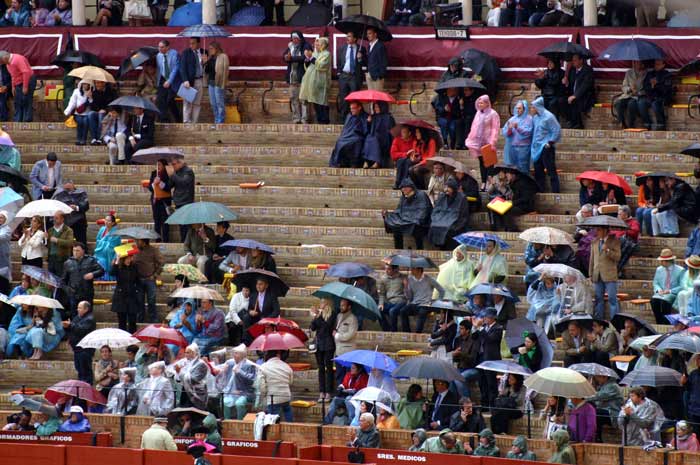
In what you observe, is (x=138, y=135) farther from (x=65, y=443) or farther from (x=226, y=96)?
(x=65, y=443)

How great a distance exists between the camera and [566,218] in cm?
3441

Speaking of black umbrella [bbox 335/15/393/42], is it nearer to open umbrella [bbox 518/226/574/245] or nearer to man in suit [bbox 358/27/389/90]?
man in suit [bbox 358/27/389/90]

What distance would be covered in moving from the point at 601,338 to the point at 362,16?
414 inches

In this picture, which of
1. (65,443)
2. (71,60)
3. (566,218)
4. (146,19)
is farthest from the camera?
(146,19)

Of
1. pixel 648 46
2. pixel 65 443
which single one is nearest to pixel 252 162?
pixel 648 46

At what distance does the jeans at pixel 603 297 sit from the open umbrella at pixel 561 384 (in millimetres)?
3597

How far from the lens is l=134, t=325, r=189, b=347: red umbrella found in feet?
102

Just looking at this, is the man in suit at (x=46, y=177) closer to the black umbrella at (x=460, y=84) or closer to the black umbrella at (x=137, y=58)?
the black umbrella at (x=137, y=58)

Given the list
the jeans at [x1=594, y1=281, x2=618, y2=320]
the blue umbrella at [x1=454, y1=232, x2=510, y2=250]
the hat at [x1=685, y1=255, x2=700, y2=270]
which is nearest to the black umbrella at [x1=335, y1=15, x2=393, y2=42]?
the blue umbrella at [x1=454, y1=232, x2=510, y2=250]

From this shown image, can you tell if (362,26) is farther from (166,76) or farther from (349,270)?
(349,270)

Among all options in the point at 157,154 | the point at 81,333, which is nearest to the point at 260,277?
the point at 81,333

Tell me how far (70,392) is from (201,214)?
494 centimetres

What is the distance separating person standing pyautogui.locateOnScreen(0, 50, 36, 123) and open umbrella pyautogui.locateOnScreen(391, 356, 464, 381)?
13561 mm

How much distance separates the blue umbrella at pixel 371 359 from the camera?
2969 cm
